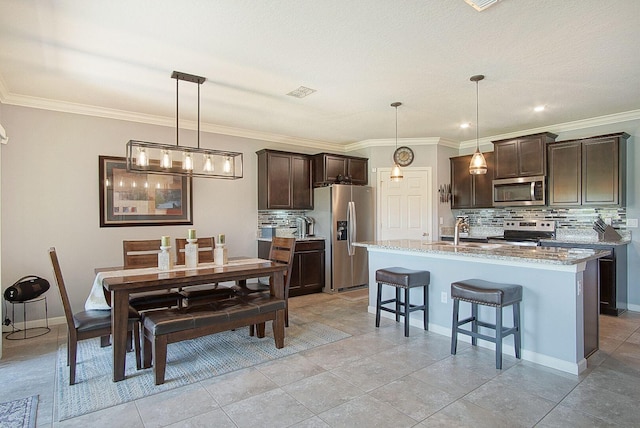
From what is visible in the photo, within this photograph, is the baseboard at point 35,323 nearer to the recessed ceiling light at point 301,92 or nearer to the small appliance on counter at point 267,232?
the small appliance on counter at point 267,232

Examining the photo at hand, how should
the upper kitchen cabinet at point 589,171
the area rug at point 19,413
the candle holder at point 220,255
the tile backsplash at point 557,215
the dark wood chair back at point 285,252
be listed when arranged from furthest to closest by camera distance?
the tile backsplash at point 557,215, the upper kitchen cabinet at point 589,171, the dark wood chair back at point 285,252, the candle holder at point 220,255, the area rug at point 19,413

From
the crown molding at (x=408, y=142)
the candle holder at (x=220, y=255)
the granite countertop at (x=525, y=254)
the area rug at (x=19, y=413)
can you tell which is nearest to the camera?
the area rug at (x=19, y=413)

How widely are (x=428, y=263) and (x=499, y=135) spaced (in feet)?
11.0

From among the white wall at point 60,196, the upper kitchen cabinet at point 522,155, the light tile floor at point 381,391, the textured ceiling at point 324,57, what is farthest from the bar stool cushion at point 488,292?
the white wall at point 60,196

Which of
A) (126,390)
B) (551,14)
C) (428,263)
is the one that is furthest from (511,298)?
(126,390)

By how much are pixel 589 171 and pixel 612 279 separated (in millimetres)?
1441

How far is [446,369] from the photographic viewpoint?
296 centimetres

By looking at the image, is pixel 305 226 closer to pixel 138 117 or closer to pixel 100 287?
pixel 138 117

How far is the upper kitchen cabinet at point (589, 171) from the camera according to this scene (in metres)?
4.71

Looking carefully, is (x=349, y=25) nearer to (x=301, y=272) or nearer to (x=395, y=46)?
(x=395, y=46)

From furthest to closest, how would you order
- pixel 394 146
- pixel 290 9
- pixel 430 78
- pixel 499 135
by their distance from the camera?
pixel 394 146
pixel 499 135
pixel 430 78
pixel 290 9

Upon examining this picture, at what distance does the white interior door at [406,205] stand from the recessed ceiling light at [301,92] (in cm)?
286

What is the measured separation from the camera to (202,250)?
14.8ft

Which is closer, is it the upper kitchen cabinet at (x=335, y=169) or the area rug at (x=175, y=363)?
the area rug at (x=175, y=363)
